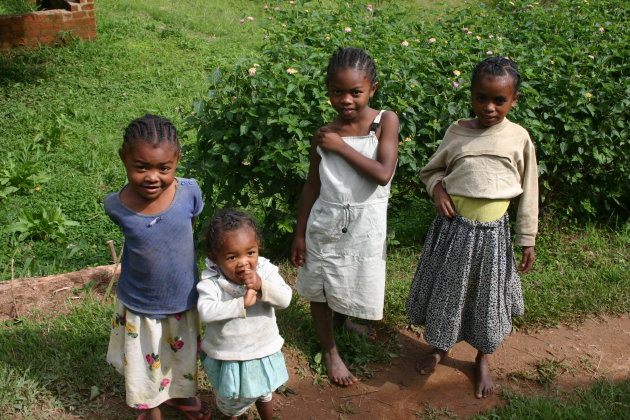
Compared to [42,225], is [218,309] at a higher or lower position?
higher

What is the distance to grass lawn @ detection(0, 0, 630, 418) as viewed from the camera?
316 cm

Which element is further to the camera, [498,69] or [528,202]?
[528,202]

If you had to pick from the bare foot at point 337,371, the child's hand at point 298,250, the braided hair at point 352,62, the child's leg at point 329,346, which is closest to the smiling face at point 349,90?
the braided hair at point 352,62

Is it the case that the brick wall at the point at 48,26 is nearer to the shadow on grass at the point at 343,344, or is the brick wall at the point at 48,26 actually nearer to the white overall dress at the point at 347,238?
the shadow on grass at the point at 343,344

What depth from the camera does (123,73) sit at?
7.71m

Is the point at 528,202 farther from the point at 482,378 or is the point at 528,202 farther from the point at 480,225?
the point at 482,378

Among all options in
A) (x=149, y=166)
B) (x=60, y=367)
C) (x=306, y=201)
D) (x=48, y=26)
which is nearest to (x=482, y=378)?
(x=306, y=201)

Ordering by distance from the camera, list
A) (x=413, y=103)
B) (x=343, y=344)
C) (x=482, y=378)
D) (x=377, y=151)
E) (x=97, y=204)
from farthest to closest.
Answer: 1. (x=97, y=204)
2. (x=413, y=103)
3. (x=343, y=344)
4. (x=482, y=378)
5. (x=377, y=151)

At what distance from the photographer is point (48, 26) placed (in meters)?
8.23

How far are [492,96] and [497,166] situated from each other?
326 mm

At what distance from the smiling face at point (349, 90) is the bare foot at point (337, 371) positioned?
1.30 meters

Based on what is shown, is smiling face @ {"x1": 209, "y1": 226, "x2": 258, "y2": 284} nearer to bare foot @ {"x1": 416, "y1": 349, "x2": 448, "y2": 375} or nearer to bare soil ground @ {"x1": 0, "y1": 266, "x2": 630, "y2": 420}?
bare soil ground @ {"x1": 0, "y1": 266, "x2": 630, "y2": 420}

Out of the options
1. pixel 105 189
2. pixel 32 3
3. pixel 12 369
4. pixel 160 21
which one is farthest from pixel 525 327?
pixel 32 3

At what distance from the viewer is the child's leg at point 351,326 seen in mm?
3604
